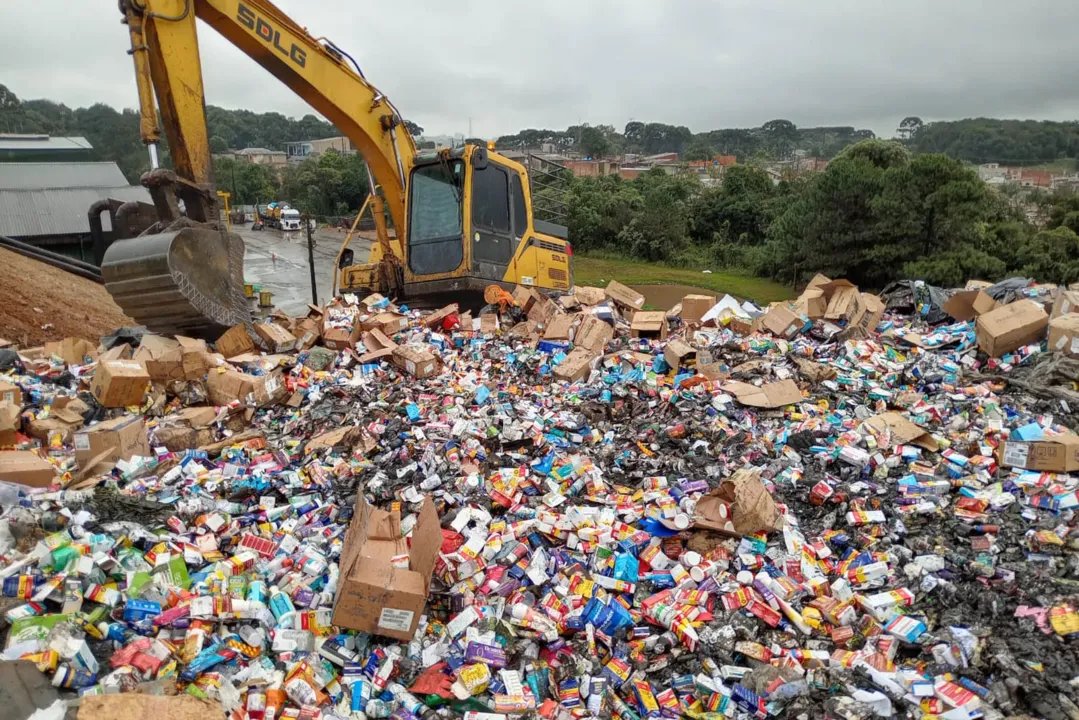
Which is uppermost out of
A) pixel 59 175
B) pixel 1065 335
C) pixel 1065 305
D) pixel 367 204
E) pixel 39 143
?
pixel 39 143

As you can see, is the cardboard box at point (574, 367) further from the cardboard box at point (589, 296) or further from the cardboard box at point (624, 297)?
the cardboard box at point (624, 297)

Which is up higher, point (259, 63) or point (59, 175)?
point (59, 175)

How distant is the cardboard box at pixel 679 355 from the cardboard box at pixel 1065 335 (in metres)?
2.68

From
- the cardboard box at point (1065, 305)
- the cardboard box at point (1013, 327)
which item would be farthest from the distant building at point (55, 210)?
the cardboard box at point (1065, 305)

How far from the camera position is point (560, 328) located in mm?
6621

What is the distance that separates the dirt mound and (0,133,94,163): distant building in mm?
21179

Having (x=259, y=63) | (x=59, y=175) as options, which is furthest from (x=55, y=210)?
(x=259, y=63)

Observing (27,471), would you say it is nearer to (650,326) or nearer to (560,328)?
(560,328)

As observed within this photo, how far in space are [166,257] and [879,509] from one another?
17.0ft

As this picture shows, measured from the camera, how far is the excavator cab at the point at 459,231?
7145 millimetres

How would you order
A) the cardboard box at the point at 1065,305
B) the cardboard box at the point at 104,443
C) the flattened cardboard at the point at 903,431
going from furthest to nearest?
the cardboard box at the point at 1065,305, the flattened cardboard at the point at 903,431, the cardboard box at the point at 104,443

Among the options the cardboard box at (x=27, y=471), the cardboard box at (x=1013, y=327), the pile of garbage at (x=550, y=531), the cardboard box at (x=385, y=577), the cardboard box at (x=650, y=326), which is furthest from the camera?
the cardboard box at (x=650, y=326)

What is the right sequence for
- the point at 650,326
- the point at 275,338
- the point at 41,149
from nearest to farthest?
the point at 275,338
the point at 650,326
the point at 41,149

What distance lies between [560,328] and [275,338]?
106 inches
